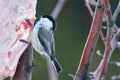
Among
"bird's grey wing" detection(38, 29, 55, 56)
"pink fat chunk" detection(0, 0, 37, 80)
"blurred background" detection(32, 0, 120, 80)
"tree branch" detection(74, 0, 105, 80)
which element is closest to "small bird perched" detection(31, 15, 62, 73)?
"bird's grey wing" detection(38, 29, 55, 56)

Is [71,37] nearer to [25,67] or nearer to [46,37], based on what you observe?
[46,37]

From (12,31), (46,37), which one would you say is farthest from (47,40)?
(12,31)

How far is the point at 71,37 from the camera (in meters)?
4.74

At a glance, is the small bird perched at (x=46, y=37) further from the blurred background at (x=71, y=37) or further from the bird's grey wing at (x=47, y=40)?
the blurred background at (x=71, y=37)

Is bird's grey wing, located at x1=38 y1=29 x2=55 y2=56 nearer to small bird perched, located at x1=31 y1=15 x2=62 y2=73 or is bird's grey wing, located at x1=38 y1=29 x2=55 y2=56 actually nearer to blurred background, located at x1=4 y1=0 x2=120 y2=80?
small bird perched, located at x1=31 y1=15 x2=62 y2=73

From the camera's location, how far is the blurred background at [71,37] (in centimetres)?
444

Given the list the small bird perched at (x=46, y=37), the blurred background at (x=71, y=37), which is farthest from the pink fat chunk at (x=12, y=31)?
the blurred background at (x=71, y=37)

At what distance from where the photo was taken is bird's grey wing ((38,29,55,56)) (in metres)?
1.54

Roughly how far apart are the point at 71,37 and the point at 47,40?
3205 mm

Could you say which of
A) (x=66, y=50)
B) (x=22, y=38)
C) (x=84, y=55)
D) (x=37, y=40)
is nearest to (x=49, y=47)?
(x=37, y=40)

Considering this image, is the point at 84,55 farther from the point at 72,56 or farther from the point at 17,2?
the point at 72,56

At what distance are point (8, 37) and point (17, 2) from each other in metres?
0.10

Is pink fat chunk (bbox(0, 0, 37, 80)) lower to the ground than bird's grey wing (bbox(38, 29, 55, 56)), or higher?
higher

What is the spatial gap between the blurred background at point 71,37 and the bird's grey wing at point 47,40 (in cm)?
272
